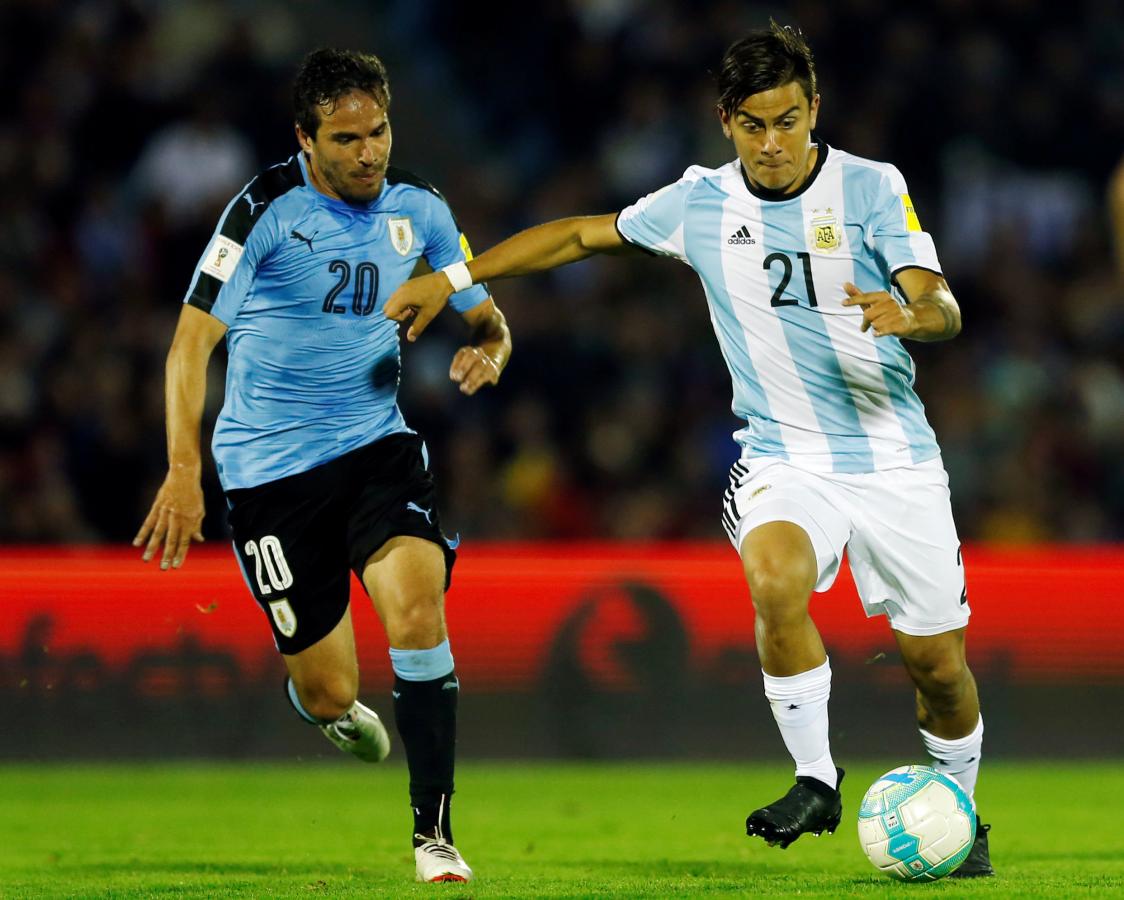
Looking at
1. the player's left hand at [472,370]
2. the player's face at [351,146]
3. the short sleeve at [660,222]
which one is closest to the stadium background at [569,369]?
the player's face at [351,146]

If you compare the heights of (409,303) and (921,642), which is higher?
(409,303)

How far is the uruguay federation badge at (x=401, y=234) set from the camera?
6613 millimetres

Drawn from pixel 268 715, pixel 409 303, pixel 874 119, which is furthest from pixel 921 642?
pixel 874 119

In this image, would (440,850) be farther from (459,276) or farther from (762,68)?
(762,68)

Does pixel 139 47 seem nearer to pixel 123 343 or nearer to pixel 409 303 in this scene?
pixel 123 343

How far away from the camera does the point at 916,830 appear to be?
5527mm

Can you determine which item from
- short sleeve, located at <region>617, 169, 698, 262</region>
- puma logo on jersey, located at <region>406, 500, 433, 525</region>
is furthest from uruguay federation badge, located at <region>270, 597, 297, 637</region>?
short sleeve, located at <region>617, 169, 698, 262</region>

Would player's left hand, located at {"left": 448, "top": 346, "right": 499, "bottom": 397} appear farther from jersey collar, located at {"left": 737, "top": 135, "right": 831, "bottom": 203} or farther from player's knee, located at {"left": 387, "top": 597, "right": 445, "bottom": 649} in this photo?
jersey collar, located at {"left": 737, "top": 135, "right": 831, "bottom": 203}

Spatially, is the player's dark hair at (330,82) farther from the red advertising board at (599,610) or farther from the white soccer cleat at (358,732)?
the red advertising board at (599,610)

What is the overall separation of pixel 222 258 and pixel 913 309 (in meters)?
2.40

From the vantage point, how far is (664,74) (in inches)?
563

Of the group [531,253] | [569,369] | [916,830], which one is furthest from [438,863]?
[569,369]

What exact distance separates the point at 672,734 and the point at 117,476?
391 centimetres

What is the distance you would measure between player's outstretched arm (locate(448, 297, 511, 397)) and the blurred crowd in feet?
16.4
